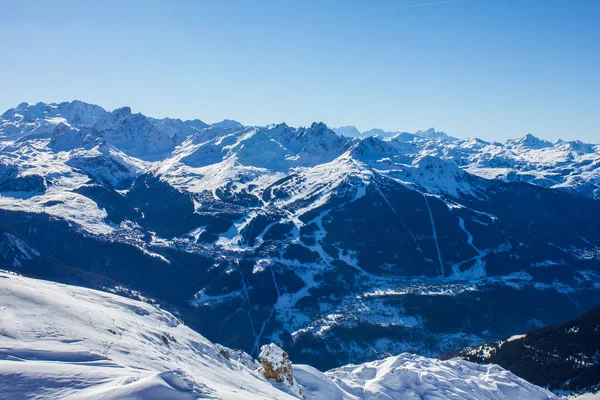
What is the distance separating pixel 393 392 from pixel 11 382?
106 meters

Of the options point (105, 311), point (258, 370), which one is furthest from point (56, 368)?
point (258, 370)

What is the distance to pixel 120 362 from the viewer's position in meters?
57.8

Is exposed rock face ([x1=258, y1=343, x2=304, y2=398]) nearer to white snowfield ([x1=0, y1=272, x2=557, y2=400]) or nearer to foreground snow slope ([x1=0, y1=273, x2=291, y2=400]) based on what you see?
white snowfield ([x1=0, y1=272, x2=557, y2=400])

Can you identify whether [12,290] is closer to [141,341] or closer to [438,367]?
[141,341]

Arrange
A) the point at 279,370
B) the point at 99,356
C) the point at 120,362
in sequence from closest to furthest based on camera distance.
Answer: the point at 99,356 < the point at 120,362 < the point at 279,370

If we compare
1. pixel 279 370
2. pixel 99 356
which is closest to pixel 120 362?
pixel 99 356

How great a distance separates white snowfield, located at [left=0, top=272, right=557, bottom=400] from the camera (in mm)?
46531

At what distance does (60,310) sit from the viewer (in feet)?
237

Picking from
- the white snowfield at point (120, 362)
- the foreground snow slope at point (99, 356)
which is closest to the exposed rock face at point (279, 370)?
the white snowfield at point (120, 362)

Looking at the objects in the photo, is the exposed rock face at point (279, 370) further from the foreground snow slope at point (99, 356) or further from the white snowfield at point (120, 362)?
the foreground snow slope at point (99, 356)

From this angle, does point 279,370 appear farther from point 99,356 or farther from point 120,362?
point 99,356

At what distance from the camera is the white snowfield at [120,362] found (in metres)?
46.5

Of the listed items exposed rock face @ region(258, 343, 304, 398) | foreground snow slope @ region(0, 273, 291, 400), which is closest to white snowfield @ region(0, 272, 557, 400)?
foreground snow slope @ region(0, 273, 291, 400)

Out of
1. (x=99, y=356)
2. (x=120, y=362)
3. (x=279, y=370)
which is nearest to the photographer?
(x=99, y=356)
